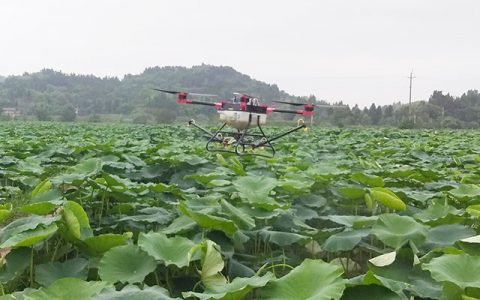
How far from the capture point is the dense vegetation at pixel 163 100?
48062 mm

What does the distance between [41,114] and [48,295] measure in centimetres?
5397

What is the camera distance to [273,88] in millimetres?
76688

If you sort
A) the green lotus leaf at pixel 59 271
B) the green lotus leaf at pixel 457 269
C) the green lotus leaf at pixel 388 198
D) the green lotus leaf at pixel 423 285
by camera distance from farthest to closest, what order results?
the green lotus leaf at pixel 388 198 → the green lotus leaf at pixel 59 271 → the green lotus leaf at pixel 423 285 → the green lotus leaf at pixel 457 269

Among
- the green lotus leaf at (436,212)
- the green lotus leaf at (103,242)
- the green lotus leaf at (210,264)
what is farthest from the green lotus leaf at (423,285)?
the green lotus leaf at (103,242)

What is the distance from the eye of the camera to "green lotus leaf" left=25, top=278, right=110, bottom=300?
1.69 m

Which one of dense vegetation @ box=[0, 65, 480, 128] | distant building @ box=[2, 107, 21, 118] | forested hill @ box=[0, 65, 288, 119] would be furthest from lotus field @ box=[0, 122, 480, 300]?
distant building @ box=[2, 107, 21, 118]

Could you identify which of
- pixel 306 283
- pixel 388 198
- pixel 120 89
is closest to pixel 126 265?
pixel 306 283

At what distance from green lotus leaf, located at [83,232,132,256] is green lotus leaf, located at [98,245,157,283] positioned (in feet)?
0.34

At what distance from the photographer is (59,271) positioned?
2.19m

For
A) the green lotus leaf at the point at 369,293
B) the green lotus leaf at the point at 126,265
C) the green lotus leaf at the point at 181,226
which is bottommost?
the green lotus leaf at the point at 126,265

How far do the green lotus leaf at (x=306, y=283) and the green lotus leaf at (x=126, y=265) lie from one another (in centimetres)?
54

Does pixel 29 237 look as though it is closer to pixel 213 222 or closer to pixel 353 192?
pixel 213 222

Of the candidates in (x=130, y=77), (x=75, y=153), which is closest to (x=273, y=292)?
(x=75, y=153)

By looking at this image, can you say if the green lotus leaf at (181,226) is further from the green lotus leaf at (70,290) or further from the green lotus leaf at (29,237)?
the green lotus leaf at (70,290)
